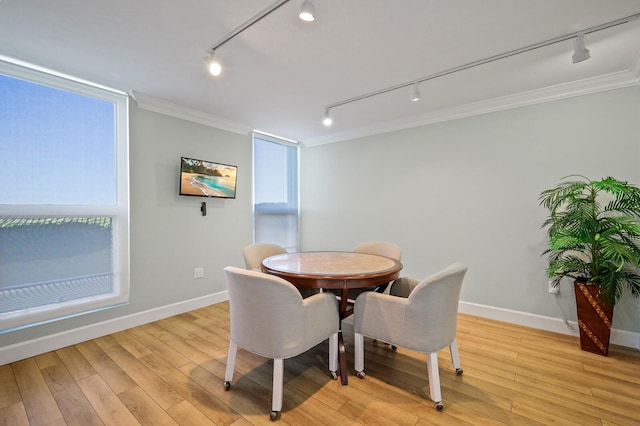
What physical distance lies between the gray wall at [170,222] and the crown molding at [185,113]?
0.06 meters

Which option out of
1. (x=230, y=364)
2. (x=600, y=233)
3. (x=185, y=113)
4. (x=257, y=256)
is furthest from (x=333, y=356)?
(x=185, y=113)

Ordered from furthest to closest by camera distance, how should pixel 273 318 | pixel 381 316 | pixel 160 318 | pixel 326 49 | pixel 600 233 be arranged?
pixel 160 318 < pixel 600 233 < pixel 326 49 < pixel 381 316 < pixel 273 318

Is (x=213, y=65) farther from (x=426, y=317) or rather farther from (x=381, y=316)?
(x=426, y=317)

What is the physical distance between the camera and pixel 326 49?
2078 millimetres

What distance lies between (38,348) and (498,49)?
14.7 feet

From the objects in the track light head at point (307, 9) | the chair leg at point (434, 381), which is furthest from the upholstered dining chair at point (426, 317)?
the track light head at point (307, 9)

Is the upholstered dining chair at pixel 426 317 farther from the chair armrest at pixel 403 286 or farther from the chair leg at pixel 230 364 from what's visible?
the chair leg at pixel 230 364

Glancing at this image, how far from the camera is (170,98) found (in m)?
3.02

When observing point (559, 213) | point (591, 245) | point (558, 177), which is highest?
point (558, 177)

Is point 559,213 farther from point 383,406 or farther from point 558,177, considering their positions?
point 383,406

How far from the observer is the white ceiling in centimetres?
167

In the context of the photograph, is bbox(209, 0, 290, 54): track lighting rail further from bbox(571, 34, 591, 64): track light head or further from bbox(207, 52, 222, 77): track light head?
bbox(571, 34, 591, 64): track light head

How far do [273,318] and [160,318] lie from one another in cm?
222

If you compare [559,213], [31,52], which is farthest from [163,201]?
[559,213]
